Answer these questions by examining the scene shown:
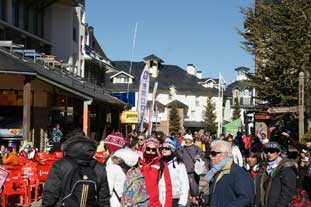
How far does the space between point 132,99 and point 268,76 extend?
45012 millimetres

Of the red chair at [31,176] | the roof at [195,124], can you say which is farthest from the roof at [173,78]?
the red chair at [31,176]

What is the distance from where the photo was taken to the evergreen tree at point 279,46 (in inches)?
840

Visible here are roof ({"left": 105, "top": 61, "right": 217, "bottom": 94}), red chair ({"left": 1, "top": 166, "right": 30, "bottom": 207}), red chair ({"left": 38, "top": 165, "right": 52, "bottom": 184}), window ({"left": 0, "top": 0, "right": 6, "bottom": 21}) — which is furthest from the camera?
roof ({"left": 105, "top": 61, "right": 217, "bottom": 94})

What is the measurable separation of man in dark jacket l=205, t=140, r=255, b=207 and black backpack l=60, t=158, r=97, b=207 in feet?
4.53

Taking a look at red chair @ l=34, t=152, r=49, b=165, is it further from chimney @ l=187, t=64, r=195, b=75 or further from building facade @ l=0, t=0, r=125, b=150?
chimney @ l=187, t=64, r=195, b=75

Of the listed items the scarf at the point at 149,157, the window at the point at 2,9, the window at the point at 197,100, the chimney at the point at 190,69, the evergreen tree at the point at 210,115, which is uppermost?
the chimney at the point at 190,69

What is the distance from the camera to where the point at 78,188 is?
530cm

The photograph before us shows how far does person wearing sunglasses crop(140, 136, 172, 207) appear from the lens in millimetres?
6816

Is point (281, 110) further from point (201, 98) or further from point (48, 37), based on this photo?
point (201, 98)

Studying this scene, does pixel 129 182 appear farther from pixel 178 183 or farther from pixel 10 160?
pixel 10 160

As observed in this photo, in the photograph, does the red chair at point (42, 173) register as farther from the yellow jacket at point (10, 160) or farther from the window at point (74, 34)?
the window at point (74, 34)

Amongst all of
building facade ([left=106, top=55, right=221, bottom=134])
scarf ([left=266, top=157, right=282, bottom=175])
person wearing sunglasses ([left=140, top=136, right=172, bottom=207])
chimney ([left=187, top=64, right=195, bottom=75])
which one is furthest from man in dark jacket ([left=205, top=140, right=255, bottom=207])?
chimney ([left=187, top=64, right=195, bottom=75])

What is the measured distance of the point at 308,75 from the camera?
2161 centimetres

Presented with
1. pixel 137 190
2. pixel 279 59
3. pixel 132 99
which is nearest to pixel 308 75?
pixel 279 59
